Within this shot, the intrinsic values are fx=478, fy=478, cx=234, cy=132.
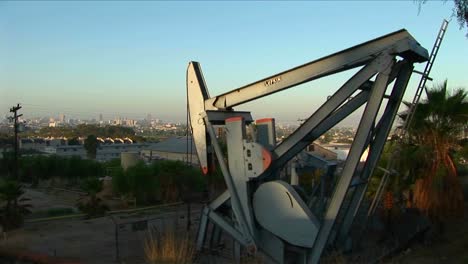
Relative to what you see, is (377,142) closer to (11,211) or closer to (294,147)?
(294,147)

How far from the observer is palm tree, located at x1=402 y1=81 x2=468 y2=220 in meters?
11.6

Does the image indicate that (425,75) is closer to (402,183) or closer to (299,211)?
(299,211)

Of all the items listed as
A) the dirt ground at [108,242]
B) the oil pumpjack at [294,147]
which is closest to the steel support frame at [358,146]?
the oil pumpjack at [294,147]

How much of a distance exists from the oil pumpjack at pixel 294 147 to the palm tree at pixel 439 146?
359 cm

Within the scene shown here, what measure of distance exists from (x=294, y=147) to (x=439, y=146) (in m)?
5.35

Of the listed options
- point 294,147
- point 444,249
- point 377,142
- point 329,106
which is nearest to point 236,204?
point 294,147

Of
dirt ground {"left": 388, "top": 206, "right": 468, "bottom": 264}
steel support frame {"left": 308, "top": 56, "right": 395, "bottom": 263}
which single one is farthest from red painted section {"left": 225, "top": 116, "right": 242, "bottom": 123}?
dirt ground {"left": 388, "top": 206, "right": 468, "bottom": 264}

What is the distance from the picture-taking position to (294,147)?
352 inches

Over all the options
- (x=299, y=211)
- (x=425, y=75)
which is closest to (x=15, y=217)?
(x=299, y=211)

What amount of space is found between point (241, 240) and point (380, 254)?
2.94 meters

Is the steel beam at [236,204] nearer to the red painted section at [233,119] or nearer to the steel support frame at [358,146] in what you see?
the red painted section at [233,119]

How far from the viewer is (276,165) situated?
29.7ft

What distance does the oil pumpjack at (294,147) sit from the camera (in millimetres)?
Answer: 7812

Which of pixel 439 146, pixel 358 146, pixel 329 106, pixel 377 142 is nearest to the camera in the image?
pixel 358 146
